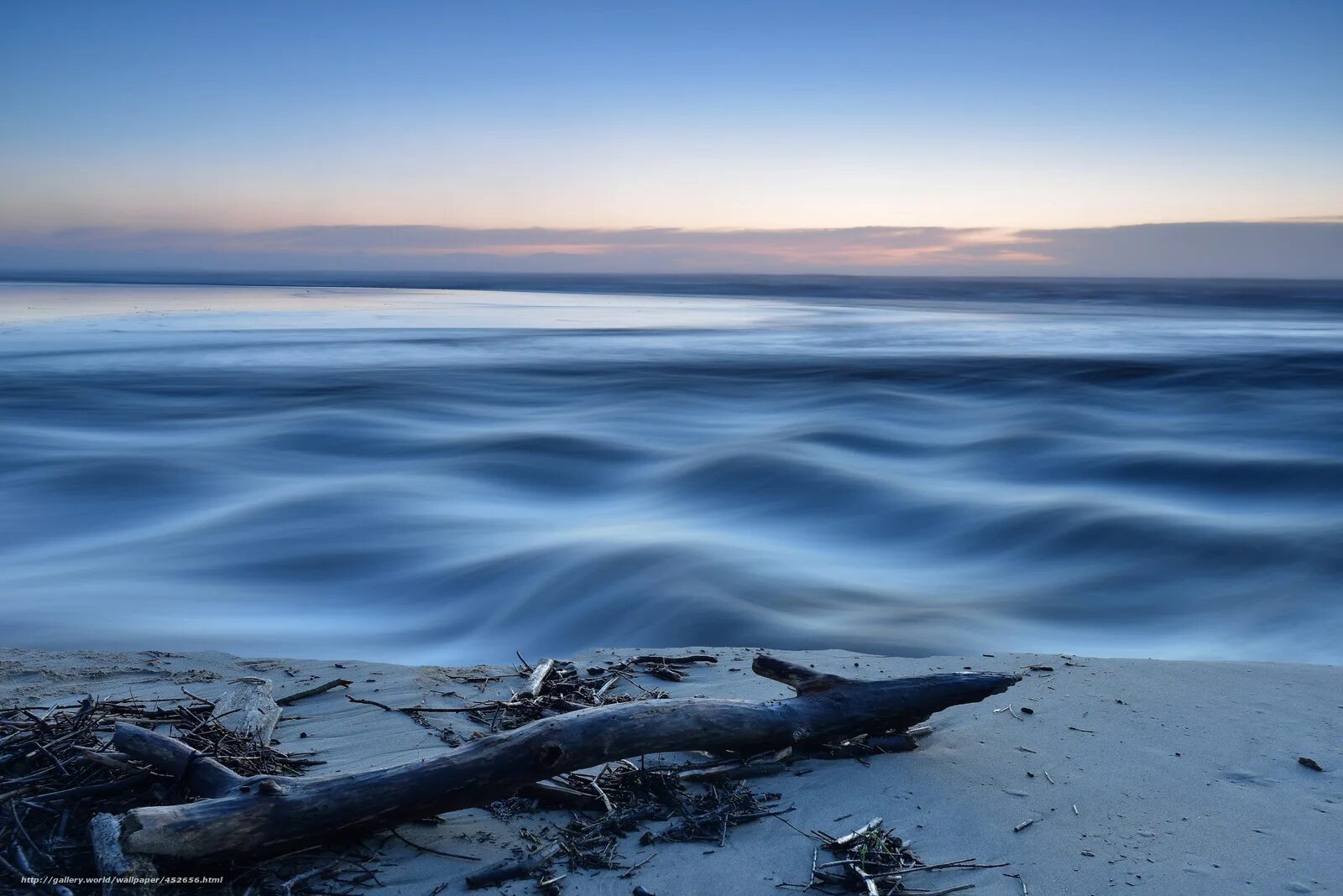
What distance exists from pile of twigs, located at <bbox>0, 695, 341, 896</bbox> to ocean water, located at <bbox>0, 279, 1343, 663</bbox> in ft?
10.8

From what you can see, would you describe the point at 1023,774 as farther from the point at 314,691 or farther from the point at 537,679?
the point at 314,691

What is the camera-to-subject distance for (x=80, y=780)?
9.91ft

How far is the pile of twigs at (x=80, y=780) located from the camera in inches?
104

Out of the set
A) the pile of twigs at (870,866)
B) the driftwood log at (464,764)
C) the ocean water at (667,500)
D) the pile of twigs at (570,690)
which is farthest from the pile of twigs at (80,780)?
the ocean water at (667,500)

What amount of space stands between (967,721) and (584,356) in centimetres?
2300

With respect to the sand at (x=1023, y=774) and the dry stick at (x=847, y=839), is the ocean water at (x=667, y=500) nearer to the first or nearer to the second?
the sand at (x=1023, y=774)

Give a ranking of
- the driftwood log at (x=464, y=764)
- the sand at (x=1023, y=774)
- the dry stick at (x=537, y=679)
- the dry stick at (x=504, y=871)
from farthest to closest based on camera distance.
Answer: the dry stick at (x=537, y=679) → the sand at (x=1023, y=774) → the dry stick at (x=504, y=871) → the driftwood log at (x=464, y=764)

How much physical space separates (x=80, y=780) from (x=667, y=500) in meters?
8.95

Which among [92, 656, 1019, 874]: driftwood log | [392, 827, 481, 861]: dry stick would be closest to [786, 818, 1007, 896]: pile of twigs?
[92, 656, 1019, 874]: driftwood log

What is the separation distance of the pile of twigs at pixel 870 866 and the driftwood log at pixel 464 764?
1.57 feet

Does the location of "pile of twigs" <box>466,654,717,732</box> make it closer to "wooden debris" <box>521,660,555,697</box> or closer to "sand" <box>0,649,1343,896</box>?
"wooden debris" <box>521,660,555,697</box>

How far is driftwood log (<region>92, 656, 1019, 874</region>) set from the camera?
2.60 metres

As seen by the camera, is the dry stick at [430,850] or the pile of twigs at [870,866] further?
the dry stick at [430,850]

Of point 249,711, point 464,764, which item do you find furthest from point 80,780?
point 464,764
